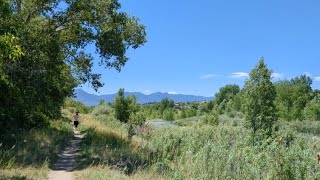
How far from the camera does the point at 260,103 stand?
35.1 metres

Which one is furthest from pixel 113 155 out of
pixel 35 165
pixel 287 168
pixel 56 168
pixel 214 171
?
pixel 287 168

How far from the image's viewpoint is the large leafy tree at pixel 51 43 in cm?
1638

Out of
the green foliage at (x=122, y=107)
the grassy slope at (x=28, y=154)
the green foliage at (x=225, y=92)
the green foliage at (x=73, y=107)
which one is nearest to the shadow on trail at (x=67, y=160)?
Answer: the grassy slope at (x=28, y=154)

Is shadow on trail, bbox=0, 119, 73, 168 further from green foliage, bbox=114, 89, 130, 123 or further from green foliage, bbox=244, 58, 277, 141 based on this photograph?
green foliage, bbox=114, 89, 130, 123

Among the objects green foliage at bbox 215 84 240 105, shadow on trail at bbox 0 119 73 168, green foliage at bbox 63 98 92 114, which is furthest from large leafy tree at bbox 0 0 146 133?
green foliage at bbox 215 84 240 105

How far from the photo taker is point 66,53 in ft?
80.4

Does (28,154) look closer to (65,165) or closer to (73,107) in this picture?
(65,165)

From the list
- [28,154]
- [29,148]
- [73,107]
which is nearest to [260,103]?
[29,148]

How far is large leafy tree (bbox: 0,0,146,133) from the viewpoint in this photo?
16375 millimetres

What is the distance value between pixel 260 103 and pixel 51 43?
22.6 metres

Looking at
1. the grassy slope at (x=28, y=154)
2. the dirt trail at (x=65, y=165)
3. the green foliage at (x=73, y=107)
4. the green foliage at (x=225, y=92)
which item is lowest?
the dirt trail at (x=65, y=165)

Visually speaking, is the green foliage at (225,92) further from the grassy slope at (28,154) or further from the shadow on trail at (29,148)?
the grassy slope at (28,154)

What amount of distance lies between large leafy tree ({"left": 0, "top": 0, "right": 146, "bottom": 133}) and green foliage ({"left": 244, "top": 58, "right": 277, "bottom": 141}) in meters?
15.7

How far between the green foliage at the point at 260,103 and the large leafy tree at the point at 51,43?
15.7 metres
